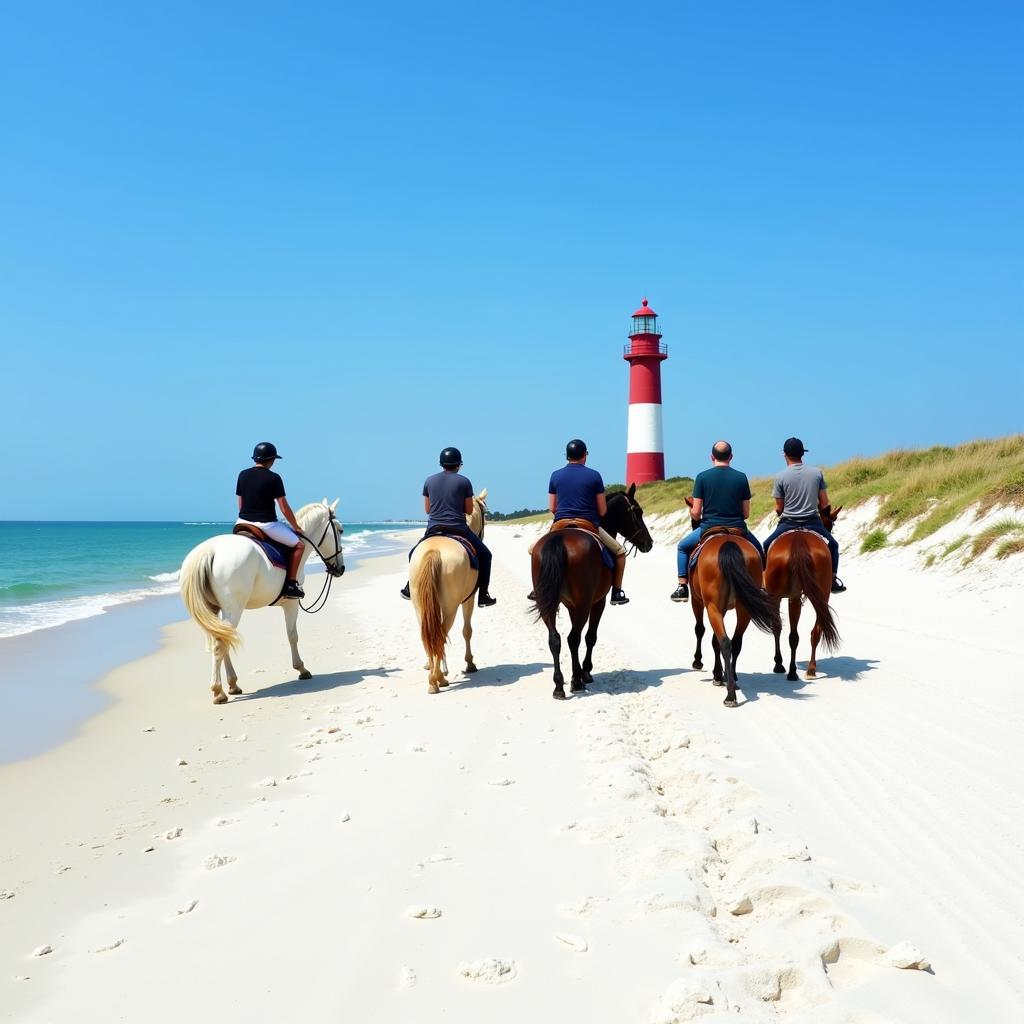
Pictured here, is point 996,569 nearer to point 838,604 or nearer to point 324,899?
point 838,604

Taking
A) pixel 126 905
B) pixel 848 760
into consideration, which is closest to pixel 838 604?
pixel 848 760

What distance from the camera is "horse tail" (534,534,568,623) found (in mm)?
8109

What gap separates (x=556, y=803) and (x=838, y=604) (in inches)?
427

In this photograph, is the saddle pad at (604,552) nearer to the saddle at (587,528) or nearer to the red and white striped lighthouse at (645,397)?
the saddle at (587,528)

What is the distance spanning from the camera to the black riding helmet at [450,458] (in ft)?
30.2

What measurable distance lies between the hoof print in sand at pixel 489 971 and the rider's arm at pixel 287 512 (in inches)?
271

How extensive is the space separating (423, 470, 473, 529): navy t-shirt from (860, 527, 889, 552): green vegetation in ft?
39.0

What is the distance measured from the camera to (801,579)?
8820 millimetres

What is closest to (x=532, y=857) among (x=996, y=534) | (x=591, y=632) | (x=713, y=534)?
(x=591, y=632)

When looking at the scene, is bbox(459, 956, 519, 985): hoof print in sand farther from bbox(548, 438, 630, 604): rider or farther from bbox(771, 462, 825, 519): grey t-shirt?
bbox(771, 462, 825, 519): grey t-shirt

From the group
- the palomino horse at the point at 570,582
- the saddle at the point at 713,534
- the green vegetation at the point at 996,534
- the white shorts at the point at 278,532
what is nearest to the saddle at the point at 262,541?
the white shorts at the point at 278,532

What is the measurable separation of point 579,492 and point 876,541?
11502 mm

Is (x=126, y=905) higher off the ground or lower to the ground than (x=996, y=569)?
lower

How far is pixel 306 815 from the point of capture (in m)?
4.99
